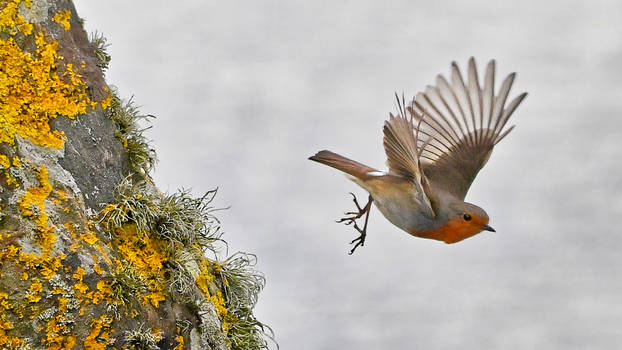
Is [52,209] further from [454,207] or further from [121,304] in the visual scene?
[454,207]

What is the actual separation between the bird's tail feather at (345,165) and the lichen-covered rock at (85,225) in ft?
4.32

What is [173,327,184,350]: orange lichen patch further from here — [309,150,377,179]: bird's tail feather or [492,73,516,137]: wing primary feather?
[492,73,516,137]: wing primary feather

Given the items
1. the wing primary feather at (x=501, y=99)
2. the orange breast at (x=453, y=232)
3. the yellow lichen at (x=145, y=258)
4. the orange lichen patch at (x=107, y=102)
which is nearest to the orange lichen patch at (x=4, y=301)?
the yellow lichen at (x=145, y=258)

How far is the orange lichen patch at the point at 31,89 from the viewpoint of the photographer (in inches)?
158

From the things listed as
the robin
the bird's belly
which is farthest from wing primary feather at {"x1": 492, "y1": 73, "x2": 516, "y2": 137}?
the bird's belly

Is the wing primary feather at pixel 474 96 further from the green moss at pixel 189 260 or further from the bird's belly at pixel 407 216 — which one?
the green moss at pixel 189 260

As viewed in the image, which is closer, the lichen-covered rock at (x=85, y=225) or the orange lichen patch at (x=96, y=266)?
the lichen-covered rock at (x=85, y=225)

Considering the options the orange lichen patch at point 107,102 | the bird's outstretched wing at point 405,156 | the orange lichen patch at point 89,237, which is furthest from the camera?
the bird's outstretched wing at point 405,156

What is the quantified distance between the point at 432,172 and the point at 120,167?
2683mm

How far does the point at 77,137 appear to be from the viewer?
4266mm

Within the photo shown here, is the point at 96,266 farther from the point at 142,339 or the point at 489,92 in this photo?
the point at 489,92

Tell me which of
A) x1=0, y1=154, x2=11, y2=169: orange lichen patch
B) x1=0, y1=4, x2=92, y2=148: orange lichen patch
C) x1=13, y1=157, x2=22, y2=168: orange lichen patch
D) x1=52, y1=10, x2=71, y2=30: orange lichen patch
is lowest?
x1=0, y1=154, x2=11, y2=169: orange lichen patch

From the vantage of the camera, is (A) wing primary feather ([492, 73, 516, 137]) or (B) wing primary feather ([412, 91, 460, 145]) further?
(B) wing primary feather ([412, 91, 460, 145])

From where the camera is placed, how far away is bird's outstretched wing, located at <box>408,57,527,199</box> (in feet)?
20.4
